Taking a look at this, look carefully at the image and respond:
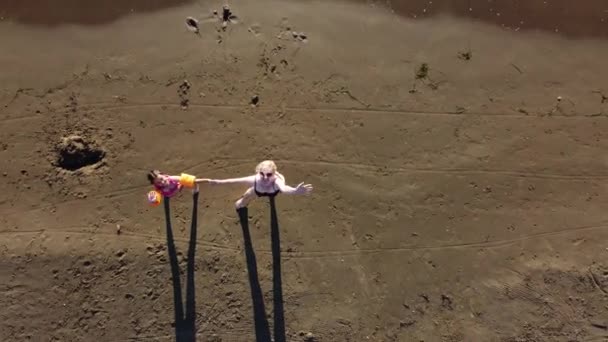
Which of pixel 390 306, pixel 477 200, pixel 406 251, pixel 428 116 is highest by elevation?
pixel 428 116

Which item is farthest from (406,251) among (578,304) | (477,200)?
(578,304)

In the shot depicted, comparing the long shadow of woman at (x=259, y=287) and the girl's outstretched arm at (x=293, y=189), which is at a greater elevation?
the girl's outstretched arm at (x=293, y=189)

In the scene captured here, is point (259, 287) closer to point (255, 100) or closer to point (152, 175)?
point (152, 175)

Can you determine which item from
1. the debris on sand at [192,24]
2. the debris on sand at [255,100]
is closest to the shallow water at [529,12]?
the debris on sand at [255,100]

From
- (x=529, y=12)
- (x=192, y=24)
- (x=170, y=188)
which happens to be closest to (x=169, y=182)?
(x=170, y=188)

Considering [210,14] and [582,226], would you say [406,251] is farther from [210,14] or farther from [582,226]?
[210,14]

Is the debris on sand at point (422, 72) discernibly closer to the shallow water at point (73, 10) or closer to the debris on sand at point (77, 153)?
the shallow water at point (73, 10)
